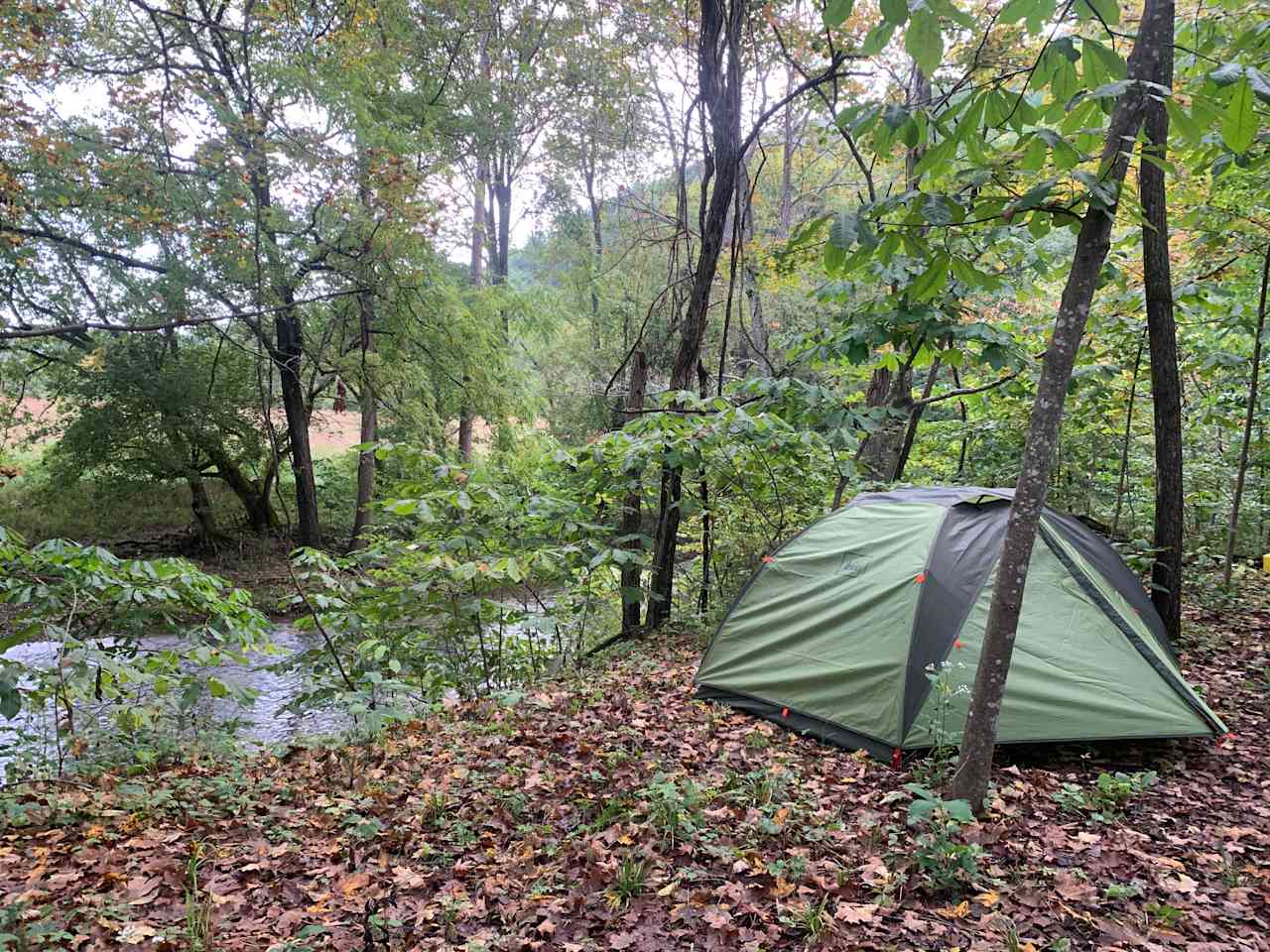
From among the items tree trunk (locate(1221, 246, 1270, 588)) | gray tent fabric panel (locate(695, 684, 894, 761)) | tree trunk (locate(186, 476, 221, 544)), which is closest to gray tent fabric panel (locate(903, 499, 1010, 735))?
gray tent fabric panel (locate(695, 684, 894, 761))

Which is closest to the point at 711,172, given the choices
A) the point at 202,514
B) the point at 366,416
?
the point at 366,416

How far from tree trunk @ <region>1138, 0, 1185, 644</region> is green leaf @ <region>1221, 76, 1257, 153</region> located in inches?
121

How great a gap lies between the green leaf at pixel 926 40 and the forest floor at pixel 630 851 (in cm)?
262

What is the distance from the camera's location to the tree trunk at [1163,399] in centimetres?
469

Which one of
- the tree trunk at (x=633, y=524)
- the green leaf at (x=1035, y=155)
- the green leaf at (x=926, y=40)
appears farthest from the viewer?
the tree trunk at (x=633, y=524)

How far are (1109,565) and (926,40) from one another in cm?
369

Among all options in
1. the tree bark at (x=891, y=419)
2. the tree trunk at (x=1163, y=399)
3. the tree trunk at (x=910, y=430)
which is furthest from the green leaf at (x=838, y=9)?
the tree trunk at (x=910, y=430)

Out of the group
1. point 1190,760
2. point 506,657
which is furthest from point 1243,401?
point 506,657

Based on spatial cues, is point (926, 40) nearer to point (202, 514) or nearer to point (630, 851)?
point (630, 851)

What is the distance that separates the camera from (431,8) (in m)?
11.9

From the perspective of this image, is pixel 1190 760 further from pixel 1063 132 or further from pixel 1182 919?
pixel 1063 132

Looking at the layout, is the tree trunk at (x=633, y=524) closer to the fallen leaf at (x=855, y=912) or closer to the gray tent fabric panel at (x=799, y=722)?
the gray tent fabric panel at (x=799, y=722)

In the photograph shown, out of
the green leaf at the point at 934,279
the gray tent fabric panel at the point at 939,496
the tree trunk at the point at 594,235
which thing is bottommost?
the gray tent fabric panel at the point at 939,496

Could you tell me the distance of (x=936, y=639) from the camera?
383cm
